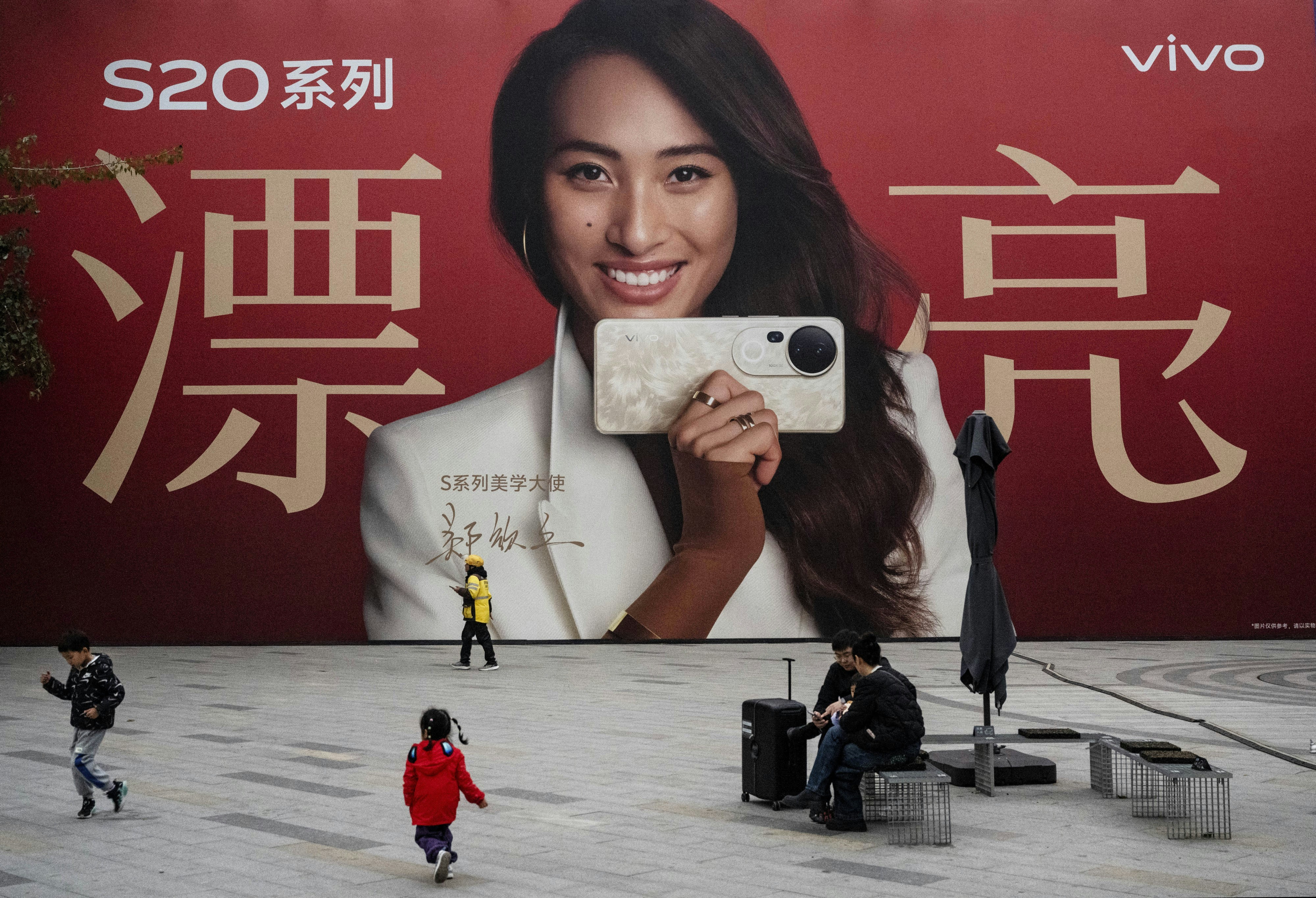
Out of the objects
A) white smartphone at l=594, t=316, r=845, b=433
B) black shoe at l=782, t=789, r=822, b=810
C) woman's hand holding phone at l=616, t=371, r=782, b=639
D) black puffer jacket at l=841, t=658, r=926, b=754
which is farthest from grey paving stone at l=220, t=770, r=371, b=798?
white smartphone at l=594, t=316, r=845, b=433

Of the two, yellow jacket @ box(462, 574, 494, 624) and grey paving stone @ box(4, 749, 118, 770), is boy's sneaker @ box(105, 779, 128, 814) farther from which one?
yellow jacket @ box(462, 574, 494, 624)

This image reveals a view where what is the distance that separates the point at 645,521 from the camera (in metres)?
16.2

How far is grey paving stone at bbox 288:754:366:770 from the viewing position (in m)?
8.15

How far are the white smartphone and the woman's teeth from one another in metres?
0.51

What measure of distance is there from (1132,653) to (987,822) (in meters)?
9.61

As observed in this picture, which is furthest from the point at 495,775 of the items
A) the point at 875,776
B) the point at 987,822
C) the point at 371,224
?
the point at 371,224

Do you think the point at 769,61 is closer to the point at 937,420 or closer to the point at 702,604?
the point at 937,420

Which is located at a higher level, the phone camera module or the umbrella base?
the phone camera module

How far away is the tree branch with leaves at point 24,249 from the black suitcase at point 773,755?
996 centimetres

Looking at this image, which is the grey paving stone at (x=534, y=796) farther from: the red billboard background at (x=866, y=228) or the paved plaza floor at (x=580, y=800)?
the red billboard background at (x=866, y=228)

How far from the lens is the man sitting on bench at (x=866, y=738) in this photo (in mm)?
6566

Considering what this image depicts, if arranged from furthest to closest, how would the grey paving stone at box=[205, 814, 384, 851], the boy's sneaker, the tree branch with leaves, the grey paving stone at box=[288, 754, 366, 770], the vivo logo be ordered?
the vivo logo
the tree branch with leaves
the grey paving stone at box=[288, 754, 366, 770]
the boy's sneaker
the grey paving stone at box=[205, 814, 384, 851]

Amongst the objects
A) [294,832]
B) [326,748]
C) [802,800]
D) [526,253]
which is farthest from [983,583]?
[526,253]

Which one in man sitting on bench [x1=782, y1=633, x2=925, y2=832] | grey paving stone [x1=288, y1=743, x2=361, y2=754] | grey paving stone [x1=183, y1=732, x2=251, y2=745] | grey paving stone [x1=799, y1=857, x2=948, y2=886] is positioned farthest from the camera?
grey paving stone [x1=183, y1=732, x2=251, y2=745]
